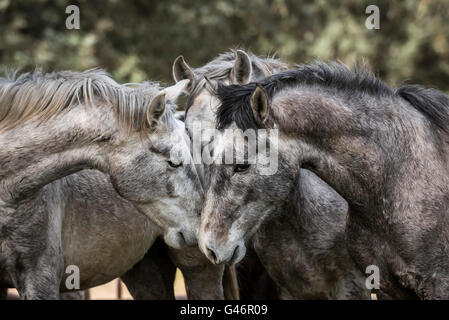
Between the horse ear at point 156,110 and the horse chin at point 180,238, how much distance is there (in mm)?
786

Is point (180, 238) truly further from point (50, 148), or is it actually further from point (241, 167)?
point (50, 148)

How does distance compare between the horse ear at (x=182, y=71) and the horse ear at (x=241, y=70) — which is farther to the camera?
the horse ear at (x=182, y=71)

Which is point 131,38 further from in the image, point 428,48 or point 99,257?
point 99,257

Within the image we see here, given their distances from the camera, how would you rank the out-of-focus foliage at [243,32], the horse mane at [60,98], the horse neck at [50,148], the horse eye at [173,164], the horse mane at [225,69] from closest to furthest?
1. the horse neck at [50,148]
2. the horse mane at [60,98]
3. the horse eye at [173,164]
4. the horse mane at [225,69]
5. the out-of-focus foliage at [243,32]

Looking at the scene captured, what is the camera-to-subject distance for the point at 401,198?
5.00 meters

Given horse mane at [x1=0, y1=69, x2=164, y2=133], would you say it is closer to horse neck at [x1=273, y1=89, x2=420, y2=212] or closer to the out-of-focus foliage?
horse neck at [x1=273, y1=89, x2=420, y2=212]

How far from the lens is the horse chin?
5.57 metres

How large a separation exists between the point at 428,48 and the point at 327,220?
10499mm

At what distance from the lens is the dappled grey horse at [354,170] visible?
4973mm

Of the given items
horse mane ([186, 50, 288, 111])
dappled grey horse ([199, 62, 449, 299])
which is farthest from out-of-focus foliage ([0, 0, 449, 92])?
dappled grey horse ([199, 62, 449, 299])

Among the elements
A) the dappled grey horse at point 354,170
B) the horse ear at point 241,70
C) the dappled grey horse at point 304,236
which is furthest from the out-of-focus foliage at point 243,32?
the dappled grey horse at point 354,170

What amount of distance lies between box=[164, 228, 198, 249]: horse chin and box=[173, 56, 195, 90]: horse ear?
1424mm

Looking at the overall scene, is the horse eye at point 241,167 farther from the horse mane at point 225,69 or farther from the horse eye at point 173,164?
the horse mane at point 225,69

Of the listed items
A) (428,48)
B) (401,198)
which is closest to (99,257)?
(401,198)
